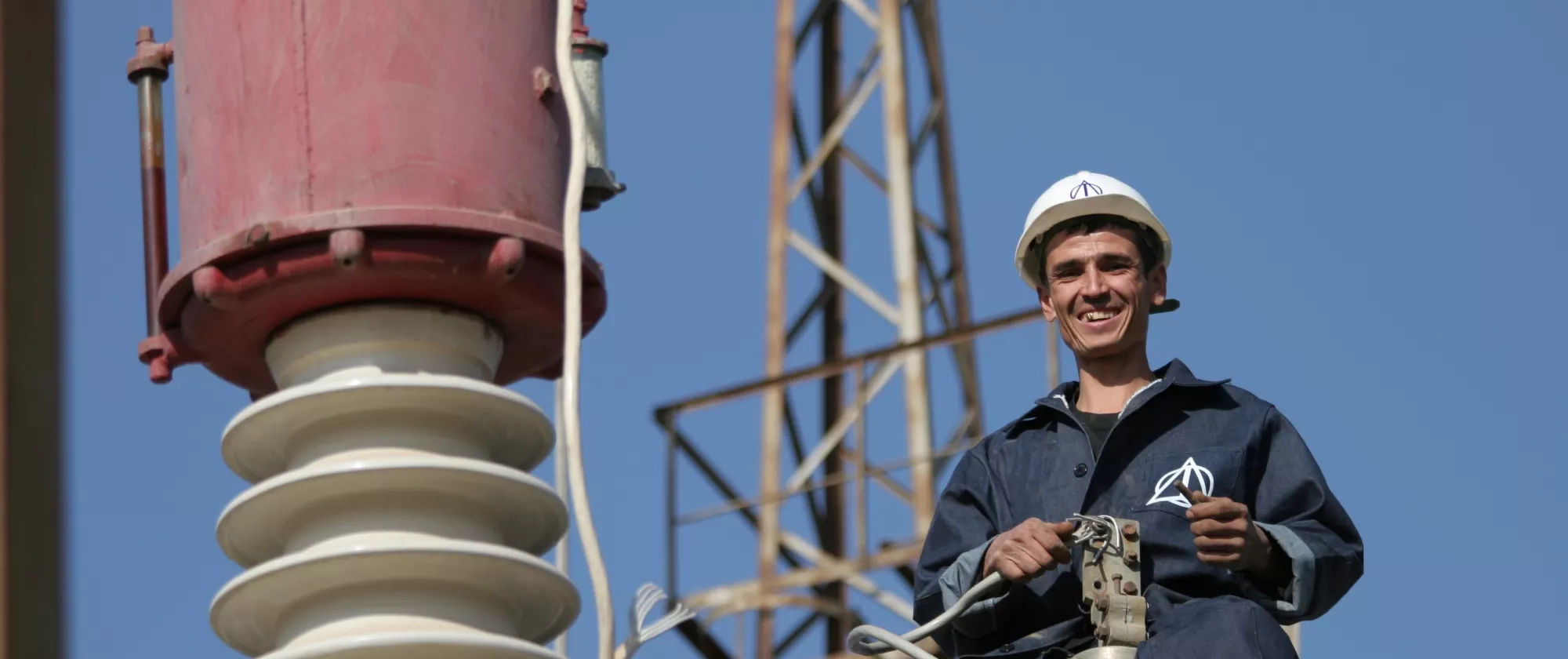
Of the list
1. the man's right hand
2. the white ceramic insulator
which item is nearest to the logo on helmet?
the man's right hand

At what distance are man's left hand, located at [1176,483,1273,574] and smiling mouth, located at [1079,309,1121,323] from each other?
2.17ft

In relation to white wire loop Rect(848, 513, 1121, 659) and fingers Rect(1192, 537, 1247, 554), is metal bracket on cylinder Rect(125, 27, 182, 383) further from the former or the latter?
fingers Rect(1192, 537, 1247, 554)

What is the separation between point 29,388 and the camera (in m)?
0.78

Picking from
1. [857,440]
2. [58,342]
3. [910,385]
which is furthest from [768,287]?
[58,342]

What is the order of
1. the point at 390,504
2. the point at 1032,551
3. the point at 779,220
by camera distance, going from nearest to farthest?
1. the point at 390,504
2. the point at 1032,551
3. the point at 779,220

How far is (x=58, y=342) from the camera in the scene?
79 centimetres

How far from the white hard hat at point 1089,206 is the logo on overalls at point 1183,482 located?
0.54 m

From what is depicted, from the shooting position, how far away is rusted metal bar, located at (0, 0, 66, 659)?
2.53 ft

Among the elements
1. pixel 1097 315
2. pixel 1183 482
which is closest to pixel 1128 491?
pixel 1183 482

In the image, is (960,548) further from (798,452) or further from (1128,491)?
(798,452)

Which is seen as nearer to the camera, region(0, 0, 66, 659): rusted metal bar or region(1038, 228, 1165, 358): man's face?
region(0, 0, 66, 659): rusted metal bar

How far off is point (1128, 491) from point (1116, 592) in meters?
0.33

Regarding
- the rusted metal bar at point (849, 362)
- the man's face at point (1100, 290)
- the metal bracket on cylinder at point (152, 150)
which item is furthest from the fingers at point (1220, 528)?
the rusted metal bar at point (849, 362)

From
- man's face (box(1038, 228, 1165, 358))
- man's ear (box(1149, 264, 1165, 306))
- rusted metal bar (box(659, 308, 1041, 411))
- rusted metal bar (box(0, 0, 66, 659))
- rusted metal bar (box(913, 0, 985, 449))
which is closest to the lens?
rusted metal bar (box(0, 0, 66, 659))
